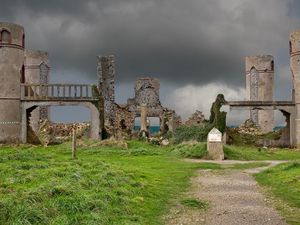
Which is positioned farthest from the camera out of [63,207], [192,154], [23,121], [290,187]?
[23,121]

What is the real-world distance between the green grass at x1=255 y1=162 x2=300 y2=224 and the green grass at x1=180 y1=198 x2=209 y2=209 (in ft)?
5.41

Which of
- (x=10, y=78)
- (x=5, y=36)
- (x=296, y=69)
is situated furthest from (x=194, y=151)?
(x=5, y=36)

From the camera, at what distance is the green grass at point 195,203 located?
A: 37.3 feet

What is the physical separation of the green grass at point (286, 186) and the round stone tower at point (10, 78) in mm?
21899

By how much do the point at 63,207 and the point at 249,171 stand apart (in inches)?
439

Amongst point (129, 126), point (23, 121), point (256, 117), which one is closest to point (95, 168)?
point (23, 121)

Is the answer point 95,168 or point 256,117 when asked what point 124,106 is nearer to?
point 256,117

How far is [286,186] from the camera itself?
14.6 metres

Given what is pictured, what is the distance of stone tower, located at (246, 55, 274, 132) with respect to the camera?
5162 centimetres

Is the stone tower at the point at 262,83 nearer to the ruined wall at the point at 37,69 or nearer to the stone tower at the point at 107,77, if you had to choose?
the stone tower at the point at 107,77

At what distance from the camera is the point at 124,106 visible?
155ft

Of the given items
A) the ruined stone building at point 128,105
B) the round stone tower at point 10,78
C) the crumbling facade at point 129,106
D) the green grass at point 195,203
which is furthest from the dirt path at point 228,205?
the crumbling facade at point 129,106

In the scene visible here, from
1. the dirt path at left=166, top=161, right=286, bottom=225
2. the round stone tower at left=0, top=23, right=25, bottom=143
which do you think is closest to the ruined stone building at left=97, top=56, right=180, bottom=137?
the round stone tower at left=0, top=23, right=25, bottom=143

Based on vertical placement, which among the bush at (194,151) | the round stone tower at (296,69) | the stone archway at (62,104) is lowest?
the bush at (194,151)
